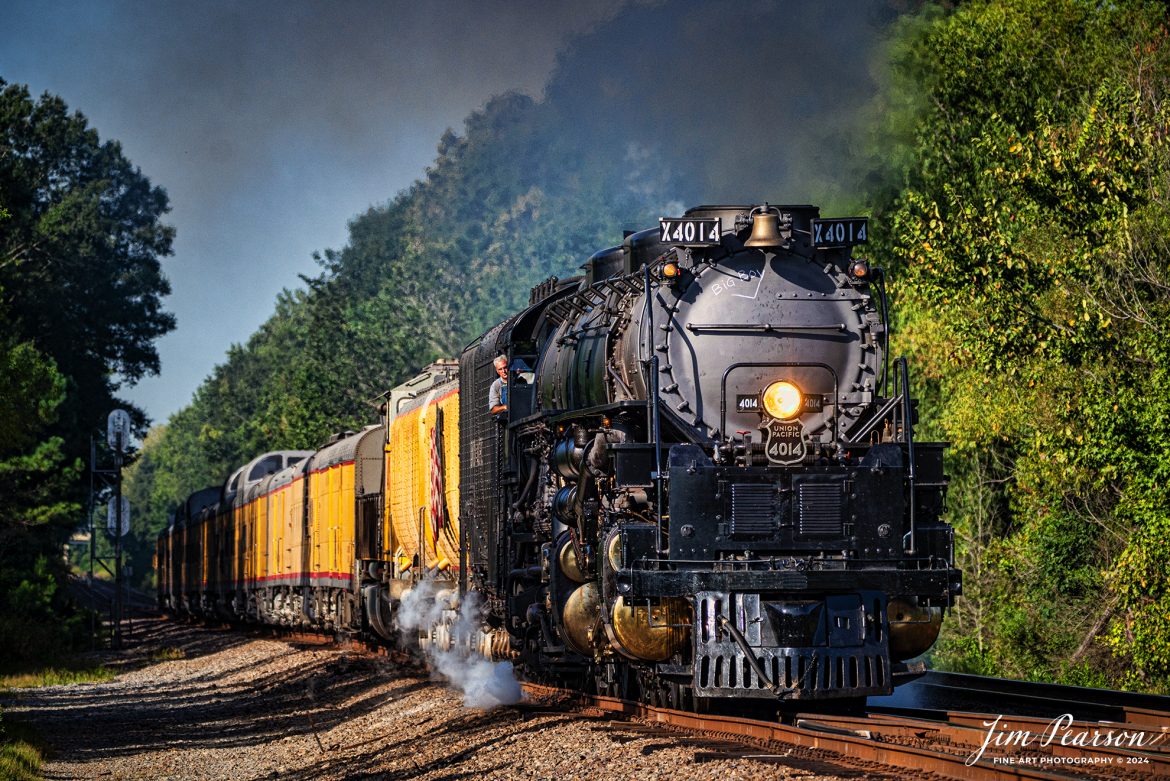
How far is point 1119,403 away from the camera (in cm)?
1792

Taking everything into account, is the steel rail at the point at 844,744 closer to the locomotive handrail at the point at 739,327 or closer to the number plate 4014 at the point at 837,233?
the locomotive handrail at the point at 739,327

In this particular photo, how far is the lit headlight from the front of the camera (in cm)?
1170

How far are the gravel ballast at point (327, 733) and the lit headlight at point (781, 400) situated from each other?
2703 millimetres

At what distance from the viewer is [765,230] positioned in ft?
39.8

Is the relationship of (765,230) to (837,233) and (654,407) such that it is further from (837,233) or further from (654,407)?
(654,407)

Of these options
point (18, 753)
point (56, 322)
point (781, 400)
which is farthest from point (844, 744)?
point (56, 322)

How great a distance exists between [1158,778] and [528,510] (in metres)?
7.80

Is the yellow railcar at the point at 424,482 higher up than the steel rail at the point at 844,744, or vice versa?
the yellow railcar at the point at 424,482

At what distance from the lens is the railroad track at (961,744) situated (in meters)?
8.28

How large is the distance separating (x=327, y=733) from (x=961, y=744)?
8184 mm

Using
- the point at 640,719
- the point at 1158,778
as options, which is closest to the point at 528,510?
the point at 640,719

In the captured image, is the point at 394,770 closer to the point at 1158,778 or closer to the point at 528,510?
the point at 528,510

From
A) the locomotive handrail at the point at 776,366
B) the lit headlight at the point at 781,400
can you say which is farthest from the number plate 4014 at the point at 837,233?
the lit headlight at the point at 781,400

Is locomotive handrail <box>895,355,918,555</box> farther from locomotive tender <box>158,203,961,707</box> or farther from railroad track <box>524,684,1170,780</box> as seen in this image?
railroad track <box>524,684,1170,780</box>
